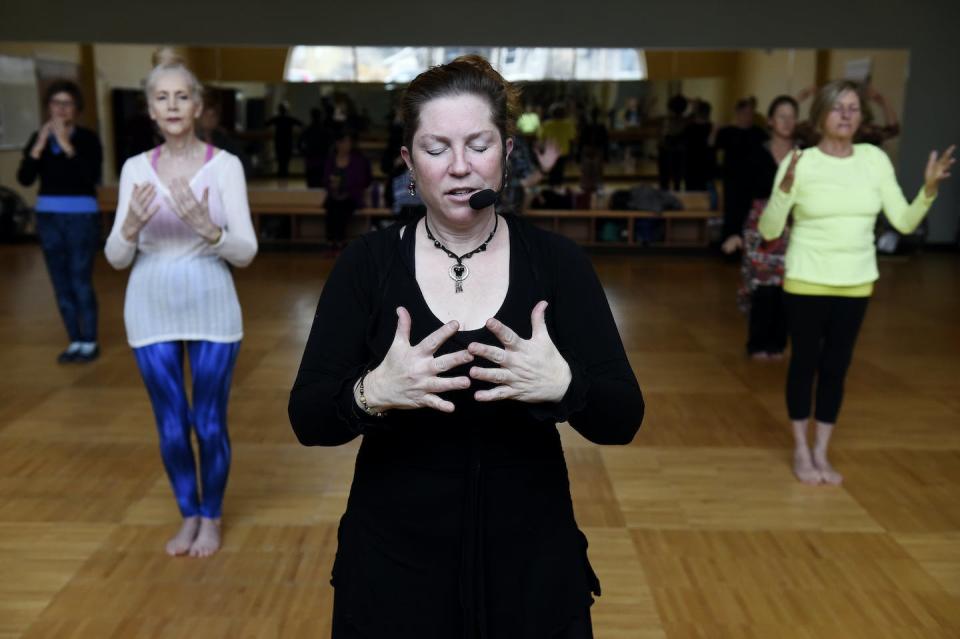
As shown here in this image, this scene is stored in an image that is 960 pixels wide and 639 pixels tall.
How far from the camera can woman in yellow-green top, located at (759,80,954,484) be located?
13.8 feet

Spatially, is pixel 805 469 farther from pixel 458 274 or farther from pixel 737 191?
pixel 458 274

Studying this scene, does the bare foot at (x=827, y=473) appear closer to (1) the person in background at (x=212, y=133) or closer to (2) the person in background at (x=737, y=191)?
(2) the person in background at (x=737, y=191)

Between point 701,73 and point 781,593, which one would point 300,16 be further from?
point 781,593

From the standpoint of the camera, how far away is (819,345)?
14.6ft

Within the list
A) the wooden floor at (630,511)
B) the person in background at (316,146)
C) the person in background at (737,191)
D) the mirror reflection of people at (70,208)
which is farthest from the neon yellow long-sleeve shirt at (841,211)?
the person in background at (316,146)

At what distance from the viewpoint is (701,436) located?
5.23 meters

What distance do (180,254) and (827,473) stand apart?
3080 millimetres

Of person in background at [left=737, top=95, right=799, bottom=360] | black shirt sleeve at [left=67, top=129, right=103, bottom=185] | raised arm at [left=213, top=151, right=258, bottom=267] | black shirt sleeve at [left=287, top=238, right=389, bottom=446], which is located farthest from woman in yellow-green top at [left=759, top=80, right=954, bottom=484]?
black shirt sleeve at [left=67, top=129, right=103, bottom=185]

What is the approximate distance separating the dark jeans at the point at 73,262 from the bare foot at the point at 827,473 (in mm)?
4825

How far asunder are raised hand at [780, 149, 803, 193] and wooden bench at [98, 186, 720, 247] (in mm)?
8635

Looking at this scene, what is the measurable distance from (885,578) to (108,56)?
12.2 m

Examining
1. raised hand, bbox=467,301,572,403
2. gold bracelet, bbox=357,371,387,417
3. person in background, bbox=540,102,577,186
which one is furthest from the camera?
person in background, bbox=540,102,577,186

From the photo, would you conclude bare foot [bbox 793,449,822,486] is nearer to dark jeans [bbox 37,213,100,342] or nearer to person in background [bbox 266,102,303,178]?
dark jeans [bbox 37,213,100,342]

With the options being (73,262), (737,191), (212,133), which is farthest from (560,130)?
(212,133)
